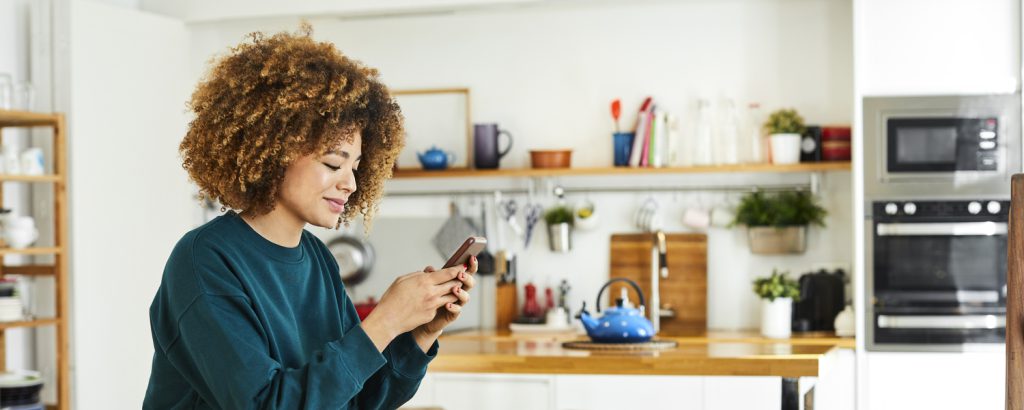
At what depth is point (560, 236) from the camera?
5.68 m

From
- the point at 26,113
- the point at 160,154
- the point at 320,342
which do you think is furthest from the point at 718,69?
the point at 320,342

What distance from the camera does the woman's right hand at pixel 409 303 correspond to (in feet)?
5.64

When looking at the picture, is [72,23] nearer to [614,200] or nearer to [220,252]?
[614,200]

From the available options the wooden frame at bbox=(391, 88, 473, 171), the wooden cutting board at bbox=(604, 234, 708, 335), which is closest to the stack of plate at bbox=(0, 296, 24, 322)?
the wooden frame at bbox=(391, 88, 473, 171)

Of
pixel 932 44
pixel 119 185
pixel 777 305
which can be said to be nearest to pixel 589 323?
pixel 777 305

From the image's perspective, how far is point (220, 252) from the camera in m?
1.67

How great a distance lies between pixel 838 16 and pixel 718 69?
0.57m

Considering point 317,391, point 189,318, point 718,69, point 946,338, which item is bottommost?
point 946,338

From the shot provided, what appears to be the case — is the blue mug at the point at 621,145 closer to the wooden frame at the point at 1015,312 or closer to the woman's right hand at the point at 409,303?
the wooden frame at the point at 1015,312

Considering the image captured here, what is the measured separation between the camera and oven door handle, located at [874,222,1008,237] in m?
4.83

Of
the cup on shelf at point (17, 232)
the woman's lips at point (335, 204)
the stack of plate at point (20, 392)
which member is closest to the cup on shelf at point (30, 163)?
the cup on shelf at point (17, 232)

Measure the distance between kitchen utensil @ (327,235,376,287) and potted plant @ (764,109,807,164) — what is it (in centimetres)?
199

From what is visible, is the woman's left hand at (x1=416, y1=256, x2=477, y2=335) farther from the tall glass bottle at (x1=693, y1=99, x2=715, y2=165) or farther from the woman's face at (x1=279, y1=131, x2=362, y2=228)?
the tall glass bottle at (x1=693, y1=99, x2=715, y2=165)

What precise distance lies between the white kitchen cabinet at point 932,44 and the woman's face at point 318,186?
3.55 meters
